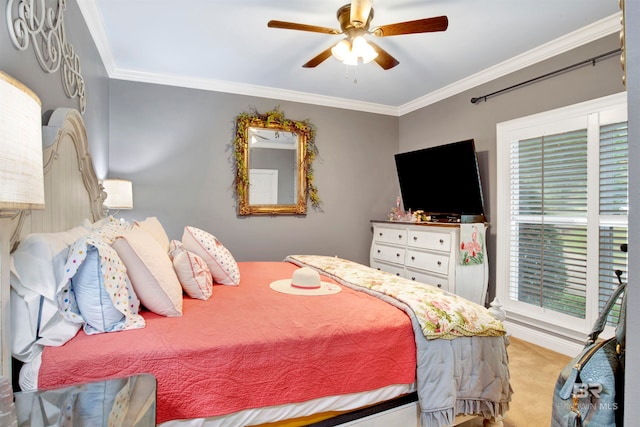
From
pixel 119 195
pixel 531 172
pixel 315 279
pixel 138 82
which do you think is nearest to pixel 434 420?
pixel 315 279

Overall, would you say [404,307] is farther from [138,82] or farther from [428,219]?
[138,82]

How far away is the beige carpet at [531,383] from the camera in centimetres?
196

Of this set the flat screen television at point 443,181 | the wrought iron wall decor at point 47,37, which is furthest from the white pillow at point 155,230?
the flat screen television at point 443,181

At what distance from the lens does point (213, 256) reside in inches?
84.4

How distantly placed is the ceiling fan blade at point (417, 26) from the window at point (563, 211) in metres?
1.57

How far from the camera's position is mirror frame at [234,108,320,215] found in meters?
3.99

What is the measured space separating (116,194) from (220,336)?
7.54 ft

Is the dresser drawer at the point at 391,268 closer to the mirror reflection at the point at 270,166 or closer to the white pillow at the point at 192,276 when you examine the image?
the mirror reflection at the point at 270,166

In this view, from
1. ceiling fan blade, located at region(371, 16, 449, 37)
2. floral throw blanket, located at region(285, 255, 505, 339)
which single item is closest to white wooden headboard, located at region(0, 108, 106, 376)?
floral throw blanket, located at region(285, 255, 505, 339)

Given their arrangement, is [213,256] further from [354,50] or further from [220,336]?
[354,50]

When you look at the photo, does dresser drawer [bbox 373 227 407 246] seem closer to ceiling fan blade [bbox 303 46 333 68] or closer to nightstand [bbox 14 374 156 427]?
ceiling fan blade [bbox 303 46 333 68]

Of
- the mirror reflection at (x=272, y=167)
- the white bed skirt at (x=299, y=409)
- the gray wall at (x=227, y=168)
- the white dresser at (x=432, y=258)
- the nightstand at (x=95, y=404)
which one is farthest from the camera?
the mirror reflection at (x=272, y=167)

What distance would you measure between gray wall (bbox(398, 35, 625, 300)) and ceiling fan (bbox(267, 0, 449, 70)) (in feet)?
4.87

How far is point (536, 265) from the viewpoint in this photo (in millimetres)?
3107
